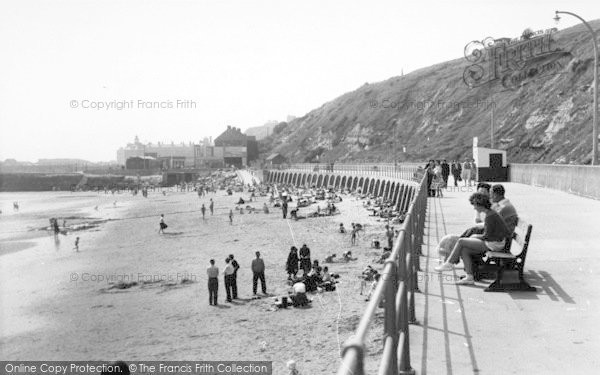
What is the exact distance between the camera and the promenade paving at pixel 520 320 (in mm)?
4422

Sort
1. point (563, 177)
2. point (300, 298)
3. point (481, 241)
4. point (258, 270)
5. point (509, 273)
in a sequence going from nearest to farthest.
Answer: point (509, 273), point (481, 241), point (300, 298), point (258, 270), point (563, 177)

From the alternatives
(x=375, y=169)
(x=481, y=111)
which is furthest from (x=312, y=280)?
(x=481, y=111)

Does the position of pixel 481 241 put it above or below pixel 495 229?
below

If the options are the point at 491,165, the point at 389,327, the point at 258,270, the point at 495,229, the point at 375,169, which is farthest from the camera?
the point at 375,169

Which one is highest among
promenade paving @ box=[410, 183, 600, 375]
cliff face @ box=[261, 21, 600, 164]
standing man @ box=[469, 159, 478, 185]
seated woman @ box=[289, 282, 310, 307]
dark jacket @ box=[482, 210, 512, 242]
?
cliff face @ box=[261, 21, 600, 164]

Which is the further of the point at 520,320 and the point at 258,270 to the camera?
the point at 258,270

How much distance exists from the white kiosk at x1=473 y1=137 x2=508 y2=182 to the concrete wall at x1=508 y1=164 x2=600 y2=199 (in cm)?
68

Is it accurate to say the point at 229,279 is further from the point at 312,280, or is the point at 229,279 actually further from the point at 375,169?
the point at 375,169

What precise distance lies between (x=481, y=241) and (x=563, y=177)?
16931mm

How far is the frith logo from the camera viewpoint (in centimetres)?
6838

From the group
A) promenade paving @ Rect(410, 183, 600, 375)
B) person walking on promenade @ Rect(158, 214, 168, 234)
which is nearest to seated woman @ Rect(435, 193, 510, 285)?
promenade paving @ Rect(410, 183, 600, 375)

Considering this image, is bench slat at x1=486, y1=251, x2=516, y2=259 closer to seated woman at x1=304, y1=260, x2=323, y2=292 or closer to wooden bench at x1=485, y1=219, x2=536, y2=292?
wooden bench at x1=485, y1=219, x2=536, y2=292

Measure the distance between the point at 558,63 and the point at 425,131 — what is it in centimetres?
2258

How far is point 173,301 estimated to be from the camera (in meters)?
17.3
